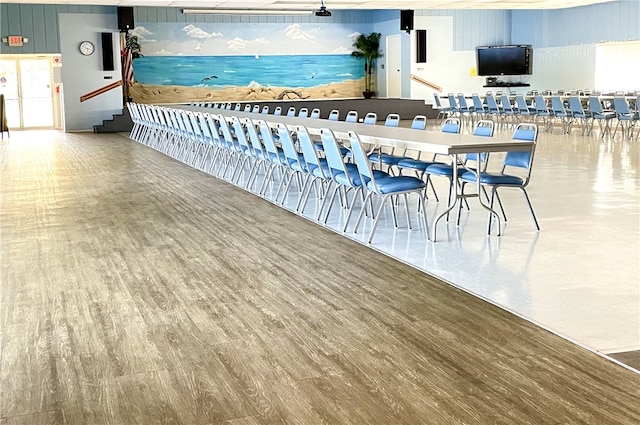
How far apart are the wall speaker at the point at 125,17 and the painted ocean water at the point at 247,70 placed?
2013 millimetres

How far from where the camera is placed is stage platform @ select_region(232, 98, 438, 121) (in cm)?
2258

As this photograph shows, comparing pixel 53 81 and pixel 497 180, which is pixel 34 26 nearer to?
pixel 53 81

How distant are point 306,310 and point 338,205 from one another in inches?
140

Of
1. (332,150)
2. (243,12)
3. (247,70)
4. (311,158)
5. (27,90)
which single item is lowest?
(311,158)

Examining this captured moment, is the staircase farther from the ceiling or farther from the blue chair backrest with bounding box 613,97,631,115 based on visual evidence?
the blue chair backrest with bounding box 613,97,631,115

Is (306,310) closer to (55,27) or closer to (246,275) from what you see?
(246,275)

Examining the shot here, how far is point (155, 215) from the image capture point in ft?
25.3

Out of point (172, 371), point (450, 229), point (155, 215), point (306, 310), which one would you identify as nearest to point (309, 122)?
point (155, 215)

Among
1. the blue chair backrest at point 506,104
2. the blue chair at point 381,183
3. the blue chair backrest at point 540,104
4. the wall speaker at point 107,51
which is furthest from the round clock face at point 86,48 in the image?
the blue chair at point 381,183

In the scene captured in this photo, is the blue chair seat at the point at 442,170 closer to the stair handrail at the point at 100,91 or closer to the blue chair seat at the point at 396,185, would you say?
the blue chair seat at the point at 396,185

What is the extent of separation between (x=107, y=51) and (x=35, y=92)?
2.64 meters

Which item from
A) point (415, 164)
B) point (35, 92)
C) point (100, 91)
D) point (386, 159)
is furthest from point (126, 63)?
point (415, 164)

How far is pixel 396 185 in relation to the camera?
623 cm

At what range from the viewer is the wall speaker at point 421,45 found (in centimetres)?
2362
